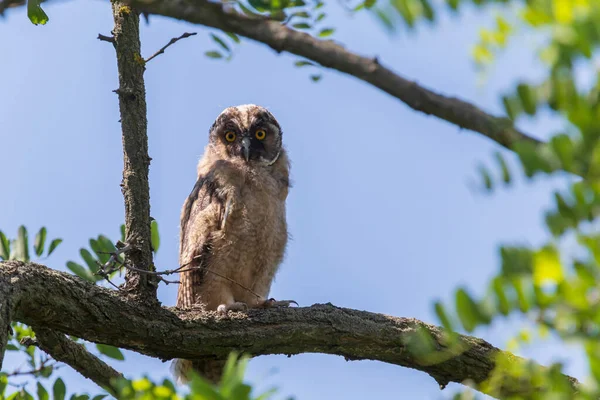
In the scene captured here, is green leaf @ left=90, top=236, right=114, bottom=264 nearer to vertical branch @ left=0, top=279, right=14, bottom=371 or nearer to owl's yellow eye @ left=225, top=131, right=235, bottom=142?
vertical branch @ left=0, top=279, right=14, bottom=371

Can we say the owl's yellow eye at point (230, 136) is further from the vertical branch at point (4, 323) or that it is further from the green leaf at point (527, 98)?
the green leaf at point (527, 98)

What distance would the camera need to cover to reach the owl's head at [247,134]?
654 cm

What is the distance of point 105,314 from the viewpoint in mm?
3934

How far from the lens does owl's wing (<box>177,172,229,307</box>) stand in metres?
5.84

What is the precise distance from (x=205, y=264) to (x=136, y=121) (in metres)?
1.70

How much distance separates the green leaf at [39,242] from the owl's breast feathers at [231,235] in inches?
47.9

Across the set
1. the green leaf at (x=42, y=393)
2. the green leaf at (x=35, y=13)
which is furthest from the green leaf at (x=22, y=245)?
the green leaf at (x=35, y=13)

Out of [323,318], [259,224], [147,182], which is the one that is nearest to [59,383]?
[147,182]

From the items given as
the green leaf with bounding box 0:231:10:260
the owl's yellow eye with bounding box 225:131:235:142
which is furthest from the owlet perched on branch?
the green leaf with bounding box 0:231:10:260

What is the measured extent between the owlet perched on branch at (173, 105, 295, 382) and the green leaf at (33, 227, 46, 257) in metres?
1.19

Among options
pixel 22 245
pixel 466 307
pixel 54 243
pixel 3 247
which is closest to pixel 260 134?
pixel 54 243

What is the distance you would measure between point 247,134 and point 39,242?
2316mm

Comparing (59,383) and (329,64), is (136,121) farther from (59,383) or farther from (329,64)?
(329,64)

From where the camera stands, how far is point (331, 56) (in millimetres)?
2281
